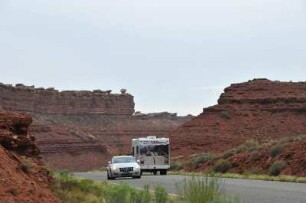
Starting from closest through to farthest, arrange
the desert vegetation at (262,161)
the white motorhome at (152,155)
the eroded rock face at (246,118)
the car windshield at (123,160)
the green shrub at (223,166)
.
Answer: the desert vegetation at (262,161) → the car windshield at (123,160) → the green shrub at (223,166) → the white motorhome at (152,155) → the eroded rock face at (246,118)

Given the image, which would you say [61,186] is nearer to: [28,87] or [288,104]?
[288,104]

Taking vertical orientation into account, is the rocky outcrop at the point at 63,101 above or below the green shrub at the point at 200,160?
above

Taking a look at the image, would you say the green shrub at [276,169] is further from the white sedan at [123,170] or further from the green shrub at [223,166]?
the green shrub at [223,166]

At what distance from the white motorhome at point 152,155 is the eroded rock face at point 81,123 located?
146ft

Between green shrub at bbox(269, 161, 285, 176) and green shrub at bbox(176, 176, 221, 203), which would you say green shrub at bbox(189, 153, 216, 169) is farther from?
green shrub at bbox(176, 176, 221, 203)

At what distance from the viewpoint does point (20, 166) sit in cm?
1905

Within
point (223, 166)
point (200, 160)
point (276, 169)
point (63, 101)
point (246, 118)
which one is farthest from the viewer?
point (63, 101)

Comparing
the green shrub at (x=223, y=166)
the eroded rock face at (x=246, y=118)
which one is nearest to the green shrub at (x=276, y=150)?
the green shrub at (x=223, y=166)

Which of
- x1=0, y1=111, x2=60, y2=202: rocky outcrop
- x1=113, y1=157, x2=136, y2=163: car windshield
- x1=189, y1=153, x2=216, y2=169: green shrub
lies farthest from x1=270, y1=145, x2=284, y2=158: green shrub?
x1=0, y1=111, x2=60, y2=202: rocky outcrop

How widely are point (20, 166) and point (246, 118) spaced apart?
73.8 meters

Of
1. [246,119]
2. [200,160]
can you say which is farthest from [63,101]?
[200,160]

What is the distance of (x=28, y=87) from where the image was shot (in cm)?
11250

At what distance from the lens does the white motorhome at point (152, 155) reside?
48.5 meters

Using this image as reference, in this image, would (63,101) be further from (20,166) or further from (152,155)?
(20,166)
